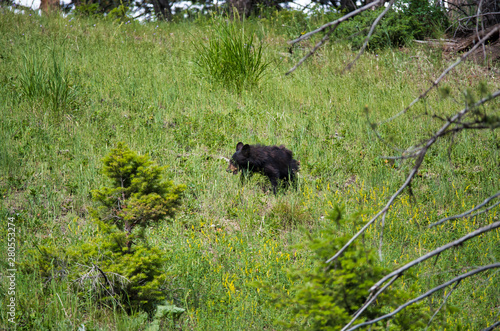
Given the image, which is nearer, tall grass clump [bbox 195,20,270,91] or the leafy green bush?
the leafy green bush

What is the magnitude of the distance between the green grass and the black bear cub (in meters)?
0.24

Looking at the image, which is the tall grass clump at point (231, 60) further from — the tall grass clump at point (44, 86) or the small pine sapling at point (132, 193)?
the small pine sapling at point (132, 193)

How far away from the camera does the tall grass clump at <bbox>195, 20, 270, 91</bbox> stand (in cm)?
830

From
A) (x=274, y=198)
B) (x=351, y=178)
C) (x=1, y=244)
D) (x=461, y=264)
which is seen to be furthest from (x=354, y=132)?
(x=1, y=244)

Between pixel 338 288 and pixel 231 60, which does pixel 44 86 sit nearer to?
pixel 231 60

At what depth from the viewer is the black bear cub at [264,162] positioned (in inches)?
227

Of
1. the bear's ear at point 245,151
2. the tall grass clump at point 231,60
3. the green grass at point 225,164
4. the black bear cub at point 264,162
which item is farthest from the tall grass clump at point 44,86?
the bear's ear at point 245,151

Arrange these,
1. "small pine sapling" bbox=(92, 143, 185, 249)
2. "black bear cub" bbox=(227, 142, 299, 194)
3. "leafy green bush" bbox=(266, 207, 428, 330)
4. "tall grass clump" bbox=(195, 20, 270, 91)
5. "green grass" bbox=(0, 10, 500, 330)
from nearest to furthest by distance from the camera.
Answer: "leafy green bush" bbox=(266, 207, 428, 330)
"small pine sapling" bbox=(92, 143, 185, 249)
"green grass" bbox=(0, 10, 500, 330)
"black bear cub" bbox=(227, 142, 299, 194)
"tall grass clump" bbox=(195, 20, 270, 91)

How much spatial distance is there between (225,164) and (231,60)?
3077 millimetres

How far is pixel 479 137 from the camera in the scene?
721 centimetres

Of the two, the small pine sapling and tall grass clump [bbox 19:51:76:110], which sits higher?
tall grass clump [bbox 19:51:76:110]

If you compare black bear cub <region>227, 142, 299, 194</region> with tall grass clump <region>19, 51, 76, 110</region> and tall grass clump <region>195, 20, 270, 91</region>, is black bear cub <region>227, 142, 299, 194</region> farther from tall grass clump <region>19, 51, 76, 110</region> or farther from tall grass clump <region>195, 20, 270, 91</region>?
tall grass clump <region>19, 51, 76, 110</region>

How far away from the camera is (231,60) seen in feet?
27.7

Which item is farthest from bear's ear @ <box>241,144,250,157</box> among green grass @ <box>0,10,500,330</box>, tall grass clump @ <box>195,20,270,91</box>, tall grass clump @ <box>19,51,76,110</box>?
tall grass clump @ <box>19,51,76,110</box>
